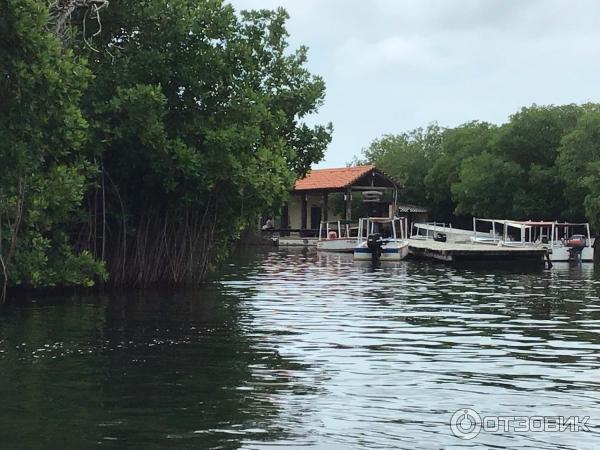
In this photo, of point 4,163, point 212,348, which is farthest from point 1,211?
point 212,348

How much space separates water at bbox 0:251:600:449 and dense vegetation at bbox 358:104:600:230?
37.1 metres

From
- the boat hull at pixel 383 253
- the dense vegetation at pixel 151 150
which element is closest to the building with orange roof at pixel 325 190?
the boat hull at pixel 383 253

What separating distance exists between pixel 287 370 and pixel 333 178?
179ft

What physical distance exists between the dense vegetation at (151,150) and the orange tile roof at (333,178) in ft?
120

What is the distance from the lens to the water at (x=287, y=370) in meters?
9.23

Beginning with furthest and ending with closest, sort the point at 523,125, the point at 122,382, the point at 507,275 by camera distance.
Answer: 1. the point at 523,125
2. the point at 507,275
3. the point at 122,382

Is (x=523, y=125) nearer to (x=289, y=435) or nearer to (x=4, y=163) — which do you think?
(x=4, y=163)

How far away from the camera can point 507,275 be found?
36.1 m

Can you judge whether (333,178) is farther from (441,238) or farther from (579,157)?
(579,157)

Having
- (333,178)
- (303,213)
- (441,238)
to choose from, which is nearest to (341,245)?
(441,238)

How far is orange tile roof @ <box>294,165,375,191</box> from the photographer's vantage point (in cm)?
6444

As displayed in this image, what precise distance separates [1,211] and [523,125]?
52154 millimetres

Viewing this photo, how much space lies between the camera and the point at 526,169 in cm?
6562
